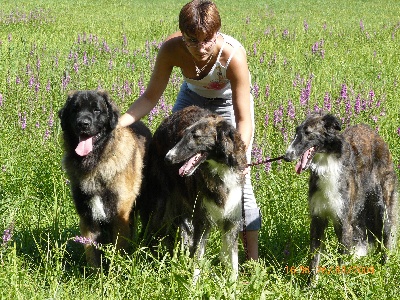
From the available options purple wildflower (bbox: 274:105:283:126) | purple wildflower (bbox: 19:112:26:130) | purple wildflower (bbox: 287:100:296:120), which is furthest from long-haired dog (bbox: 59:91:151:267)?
purple wildflower (bbox: 287:100:296:120)

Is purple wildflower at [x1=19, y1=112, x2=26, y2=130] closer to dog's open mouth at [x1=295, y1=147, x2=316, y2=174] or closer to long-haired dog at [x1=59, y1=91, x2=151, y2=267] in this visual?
long-haired dog at [x1=59, y1=91, x2=151, y2=267]

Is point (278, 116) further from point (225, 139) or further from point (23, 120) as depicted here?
point (23, 120)

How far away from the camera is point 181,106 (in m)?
5.51

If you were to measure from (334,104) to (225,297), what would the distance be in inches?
169

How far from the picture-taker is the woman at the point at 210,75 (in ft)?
15.1

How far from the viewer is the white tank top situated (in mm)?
4965

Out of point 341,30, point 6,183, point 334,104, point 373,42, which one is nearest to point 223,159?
point 6,183

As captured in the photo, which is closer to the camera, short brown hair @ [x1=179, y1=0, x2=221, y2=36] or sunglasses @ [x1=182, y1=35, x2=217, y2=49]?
short brown hair @ [x1=179, y1=0, x2=221, y2=36]

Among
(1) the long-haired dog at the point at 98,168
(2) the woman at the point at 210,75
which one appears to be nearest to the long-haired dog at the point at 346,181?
(2) the woman at the point at 210,75

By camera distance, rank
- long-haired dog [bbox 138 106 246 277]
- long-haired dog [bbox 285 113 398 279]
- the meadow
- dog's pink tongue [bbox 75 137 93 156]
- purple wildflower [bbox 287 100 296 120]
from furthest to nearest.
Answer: purple wildflower [bbox 287 100 296 120]
dog's pink tongue [bbox 75 137 93 156]
long-haired dog [bbox 285 113 398 279]
long-haired dog [bbox 138 106 246 277]
the meadow

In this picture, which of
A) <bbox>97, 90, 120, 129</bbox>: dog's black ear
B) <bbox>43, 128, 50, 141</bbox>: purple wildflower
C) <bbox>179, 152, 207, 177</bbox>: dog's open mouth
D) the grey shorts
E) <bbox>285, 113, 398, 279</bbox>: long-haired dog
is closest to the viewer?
<bbox>179, 152, 207, 177</bbox>: dog's open mouth

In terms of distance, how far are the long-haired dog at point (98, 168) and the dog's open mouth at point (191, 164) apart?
83 centimetres

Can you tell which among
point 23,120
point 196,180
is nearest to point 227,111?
point 196,180

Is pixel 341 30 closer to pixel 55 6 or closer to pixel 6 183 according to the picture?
pixel 6 183
